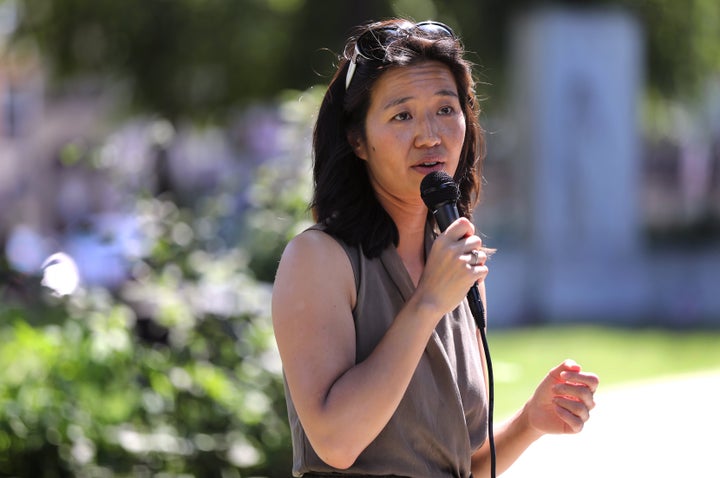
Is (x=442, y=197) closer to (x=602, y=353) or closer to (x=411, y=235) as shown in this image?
(x=411, y=235)

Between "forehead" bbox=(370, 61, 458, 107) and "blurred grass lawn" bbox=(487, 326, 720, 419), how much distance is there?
5315 mm

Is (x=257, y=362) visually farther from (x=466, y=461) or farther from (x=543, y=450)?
(x=466, y=461)

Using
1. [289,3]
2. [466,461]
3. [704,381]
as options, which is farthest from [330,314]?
[289,3]

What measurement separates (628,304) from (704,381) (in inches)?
224

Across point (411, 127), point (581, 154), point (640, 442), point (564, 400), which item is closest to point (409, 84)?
point (411, 127)

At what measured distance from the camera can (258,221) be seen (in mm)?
6328

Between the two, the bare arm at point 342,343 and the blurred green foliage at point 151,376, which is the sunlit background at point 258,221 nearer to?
the blurred green foliage at point 151,376

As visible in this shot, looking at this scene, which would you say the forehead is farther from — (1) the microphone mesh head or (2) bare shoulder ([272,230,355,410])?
(2) bare shoulder ([272,230,355,410])

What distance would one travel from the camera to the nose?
2350 mm

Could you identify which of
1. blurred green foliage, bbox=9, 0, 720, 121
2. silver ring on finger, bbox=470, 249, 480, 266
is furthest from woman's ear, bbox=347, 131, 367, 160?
blurred green foliage, bbox=9, 0, 720, 121

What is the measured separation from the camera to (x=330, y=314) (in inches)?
87.4

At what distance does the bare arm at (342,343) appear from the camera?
2.12m

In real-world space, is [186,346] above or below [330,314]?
below

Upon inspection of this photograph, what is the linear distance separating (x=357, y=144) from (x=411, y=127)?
0.50ft
